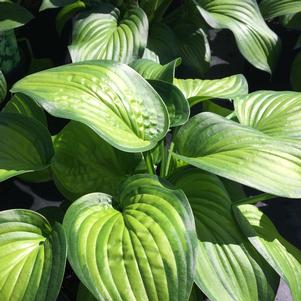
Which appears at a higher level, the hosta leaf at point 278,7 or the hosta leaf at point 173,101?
the hosta leaf at point 173,101

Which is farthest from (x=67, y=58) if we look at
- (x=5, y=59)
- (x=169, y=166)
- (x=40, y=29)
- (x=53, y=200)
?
(x=169, y=166)

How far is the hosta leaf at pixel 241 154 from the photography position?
0.89m

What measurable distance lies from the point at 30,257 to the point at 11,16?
904 mm

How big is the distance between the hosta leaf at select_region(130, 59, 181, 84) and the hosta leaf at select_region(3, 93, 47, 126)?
0.26 metres

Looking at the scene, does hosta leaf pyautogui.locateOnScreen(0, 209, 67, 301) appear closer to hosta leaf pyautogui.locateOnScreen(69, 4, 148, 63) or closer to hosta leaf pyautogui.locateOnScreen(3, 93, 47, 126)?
hosta leaf pyautogui.locateOnScreen(3, 93, 47, 126)

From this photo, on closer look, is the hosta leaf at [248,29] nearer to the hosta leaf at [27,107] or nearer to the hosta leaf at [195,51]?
the hosta leaf at [195,51]

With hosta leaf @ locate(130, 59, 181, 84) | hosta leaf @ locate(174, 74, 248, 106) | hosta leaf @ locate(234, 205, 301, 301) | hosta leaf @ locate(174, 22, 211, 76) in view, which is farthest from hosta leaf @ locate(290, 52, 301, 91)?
hosta leaf @ locate(234, 205, 301, 301)

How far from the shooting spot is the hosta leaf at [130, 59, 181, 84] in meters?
1.17

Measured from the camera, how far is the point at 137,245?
881mm

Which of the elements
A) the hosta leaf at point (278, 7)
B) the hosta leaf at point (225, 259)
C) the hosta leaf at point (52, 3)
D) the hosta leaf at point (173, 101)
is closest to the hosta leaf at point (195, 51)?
the hosta leaf at point (278, 7)

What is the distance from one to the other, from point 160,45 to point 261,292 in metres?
1.00

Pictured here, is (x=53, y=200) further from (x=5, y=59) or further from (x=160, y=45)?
(x=160, y=45)

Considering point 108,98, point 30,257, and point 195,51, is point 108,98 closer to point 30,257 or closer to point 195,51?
point 30,257

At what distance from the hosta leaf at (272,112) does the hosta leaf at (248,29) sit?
460 mm
